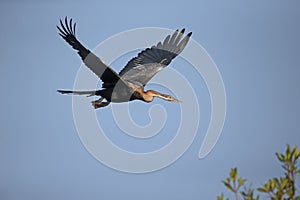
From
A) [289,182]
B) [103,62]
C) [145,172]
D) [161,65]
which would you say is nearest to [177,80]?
[161,65]

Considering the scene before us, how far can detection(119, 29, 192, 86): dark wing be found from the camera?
1689cm

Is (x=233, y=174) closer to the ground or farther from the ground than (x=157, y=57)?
closer to the ground

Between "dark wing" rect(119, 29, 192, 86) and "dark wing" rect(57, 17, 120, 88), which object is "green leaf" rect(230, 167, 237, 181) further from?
"dark wing" rect(119, 29, 192, 86)

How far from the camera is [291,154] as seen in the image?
17.1ft

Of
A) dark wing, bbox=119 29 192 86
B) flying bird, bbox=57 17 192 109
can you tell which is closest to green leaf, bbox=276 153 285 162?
flying bird, bbox=57 17 192 109

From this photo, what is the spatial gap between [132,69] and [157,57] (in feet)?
2.65

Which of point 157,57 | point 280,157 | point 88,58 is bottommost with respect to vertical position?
point 280,157

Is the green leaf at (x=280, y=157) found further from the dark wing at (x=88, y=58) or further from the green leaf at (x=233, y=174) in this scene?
the dark wing at (x=88, y=58)

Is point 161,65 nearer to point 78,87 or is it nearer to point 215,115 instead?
point 215,115

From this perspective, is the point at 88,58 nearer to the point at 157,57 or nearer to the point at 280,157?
the point at 157,57

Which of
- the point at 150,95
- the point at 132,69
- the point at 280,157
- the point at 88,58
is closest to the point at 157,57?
the point at 132,69

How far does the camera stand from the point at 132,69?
1705 centimetres

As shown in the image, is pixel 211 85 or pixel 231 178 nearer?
pixel 231 178

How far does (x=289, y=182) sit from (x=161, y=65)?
39.2ft
